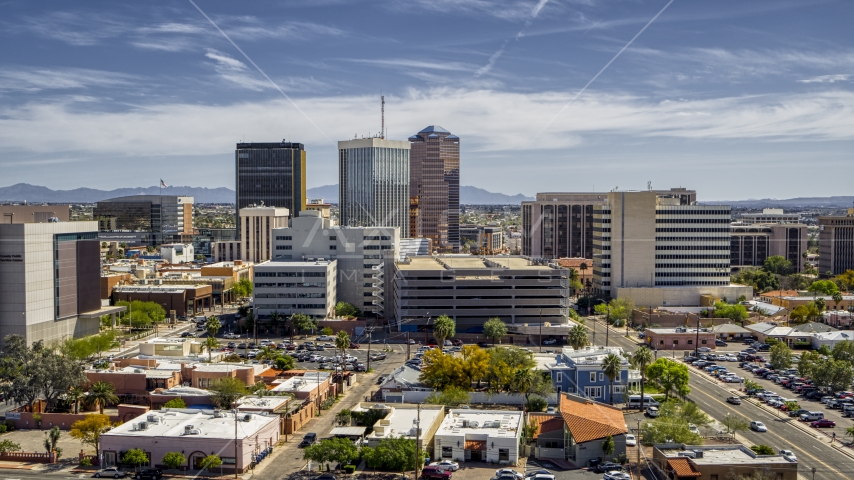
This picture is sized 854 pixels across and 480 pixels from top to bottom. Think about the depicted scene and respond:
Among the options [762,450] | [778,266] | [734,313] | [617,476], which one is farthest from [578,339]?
[778,266]

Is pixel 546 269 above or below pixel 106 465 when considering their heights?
above

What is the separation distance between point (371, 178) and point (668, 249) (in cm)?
8419

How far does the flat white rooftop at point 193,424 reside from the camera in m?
46.1

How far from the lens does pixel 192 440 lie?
1786 inches

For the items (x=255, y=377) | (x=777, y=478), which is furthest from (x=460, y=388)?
(x=777, y=478)

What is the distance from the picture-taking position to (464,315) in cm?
9194

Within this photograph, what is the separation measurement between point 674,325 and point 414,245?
69711mm

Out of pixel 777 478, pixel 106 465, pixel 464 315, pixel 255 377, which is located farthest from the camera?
pixel 464 315

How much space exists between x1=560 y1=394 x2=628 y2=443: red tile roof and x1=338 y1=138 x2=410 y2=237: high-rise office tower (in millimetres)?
130524

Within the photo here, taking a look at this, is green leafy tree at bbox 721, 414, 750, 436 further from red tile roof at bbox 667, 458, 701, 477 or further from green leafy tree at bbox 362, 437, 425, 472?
green leafy tree at bbox 362, 437, 425, 472

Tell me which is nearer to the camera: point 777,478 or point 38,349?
point 777,478

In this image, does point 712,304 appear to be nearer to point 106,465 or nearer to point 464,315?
point 464,315

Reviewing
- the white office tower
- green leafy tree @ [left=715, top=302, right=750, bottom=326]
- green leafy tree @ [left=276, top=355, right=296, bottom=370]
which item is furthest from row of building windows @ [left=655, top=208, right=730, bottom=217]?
green leafy tree @ [left=276, top=355, right=296, bottom=370]

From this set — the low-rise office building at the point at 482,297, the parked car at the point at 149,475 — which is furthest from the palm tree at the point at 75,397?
the low-rise office building at the point at 482,297
